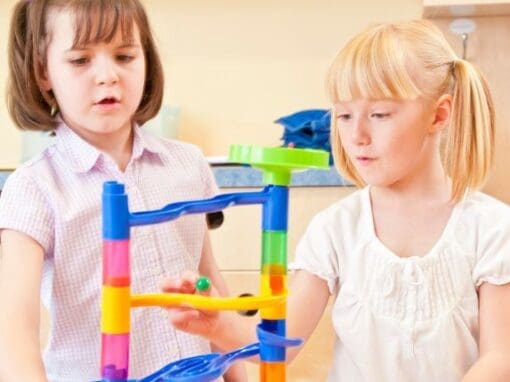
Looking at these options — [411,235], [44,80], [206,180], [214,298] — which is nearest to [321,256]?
[411,235]

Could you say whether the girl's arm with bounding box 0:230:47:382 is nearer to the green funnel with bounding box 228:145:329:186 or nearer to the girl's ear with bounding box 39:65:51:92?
the girl's ear with bounding box 39:65:51:92

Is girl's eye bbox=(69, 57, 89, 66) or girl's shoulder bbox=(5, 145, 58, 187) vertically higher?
girl's eye bbox=(69, 57, 89, 66)

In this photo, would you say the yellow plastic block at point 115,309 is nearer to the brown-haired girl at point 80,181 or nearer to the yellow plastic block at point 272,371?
the yellow plastic block at point 272,371

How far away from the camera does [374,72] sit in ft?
3.18

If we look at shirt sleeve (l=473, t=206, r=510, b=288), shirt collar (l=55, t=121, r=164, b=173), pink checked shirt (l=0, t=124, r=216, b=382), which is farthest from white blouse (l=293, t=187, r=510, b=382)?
shirt collar (l=55, t=121, r=164, b=173)

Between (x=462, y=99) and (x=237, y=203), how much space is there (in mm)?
386

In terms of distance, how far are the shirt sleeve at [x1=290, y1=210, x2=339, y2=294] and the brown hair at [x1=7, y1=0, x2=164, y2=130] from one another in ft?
1.06

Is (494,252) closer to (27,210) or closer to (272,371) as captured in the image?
(272,371)

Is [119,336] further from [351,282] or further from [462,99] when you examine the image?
[462,99]

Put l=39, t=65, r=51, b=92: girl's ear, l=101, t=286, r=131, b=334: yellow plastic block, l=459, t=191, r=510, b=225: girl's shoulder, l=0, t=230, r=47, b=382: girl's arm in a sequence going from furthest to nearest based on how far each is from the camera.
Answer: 1. l=39, t=65, r=51, b=92: girl's ear
2. l=459, t=191, r=510, b=225: girl's shoulder
3. l=0, t=230, r=47, b=382: girl's arm
4. l=101, t=286, r=131, b=334: yellow plastic block

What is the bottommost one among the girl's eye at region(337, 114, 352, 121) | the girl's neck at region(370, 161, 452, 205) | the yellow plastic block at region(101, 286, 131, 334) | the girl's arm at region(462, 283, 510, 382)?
the girl's arm at region(462, 283, 510, 382)

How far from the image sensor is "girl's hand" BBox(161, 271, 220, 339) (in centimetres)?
82

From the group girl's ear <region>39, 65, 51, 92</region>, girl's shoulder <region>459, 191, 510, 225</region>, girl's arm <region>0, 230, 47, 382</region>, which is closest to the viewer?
girl's arm <region>0, 230, 47, 382</region>

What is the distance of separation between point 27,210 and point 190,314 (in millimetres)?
278
